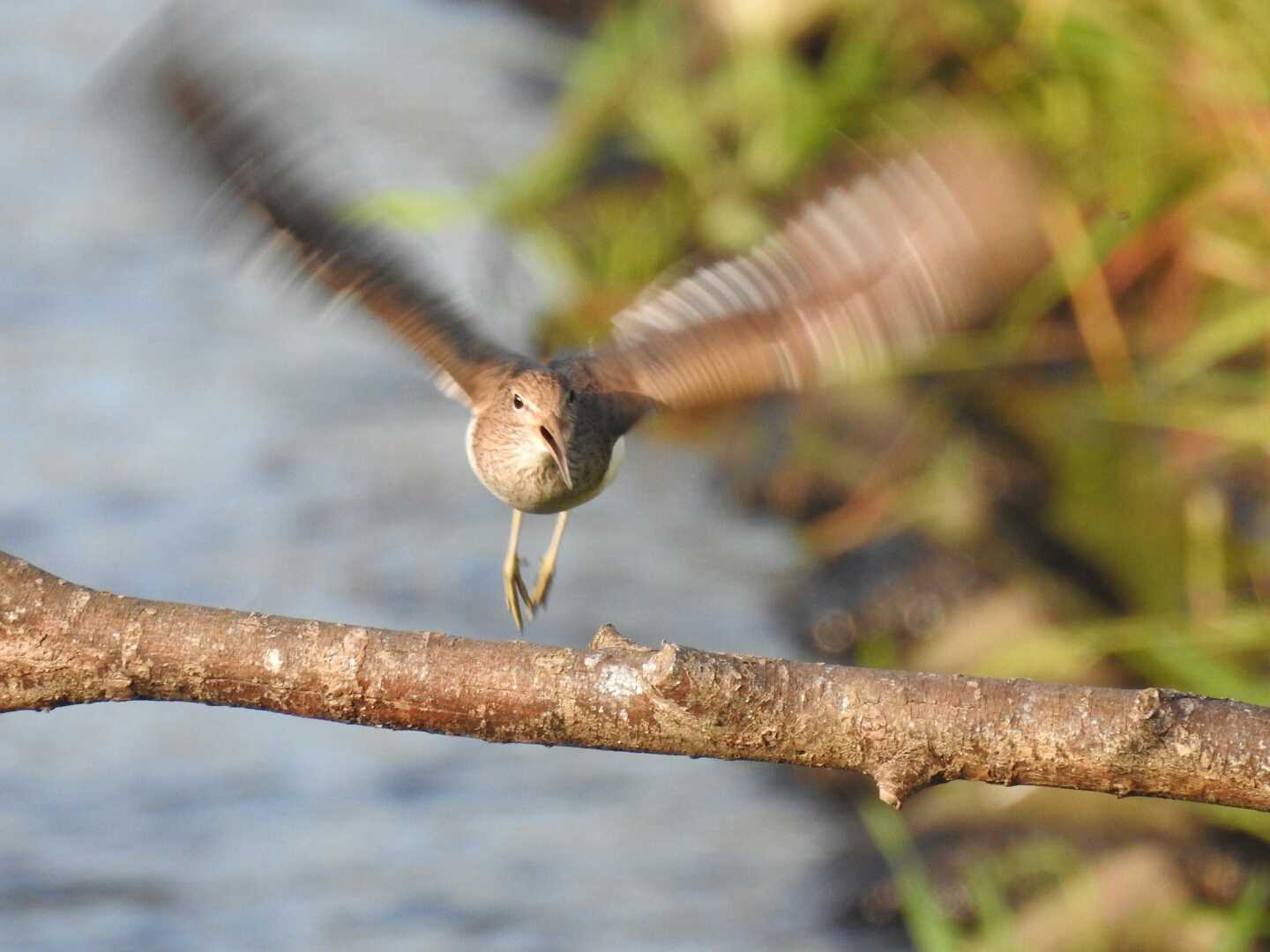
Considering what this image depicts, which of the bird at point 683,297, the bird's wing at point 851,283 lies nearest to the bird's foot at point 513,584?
the bird at point 683,297

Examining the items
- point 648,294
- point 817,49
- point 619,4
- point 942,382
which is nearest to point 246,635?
point 648,294

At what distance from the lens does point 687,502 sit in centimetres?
805

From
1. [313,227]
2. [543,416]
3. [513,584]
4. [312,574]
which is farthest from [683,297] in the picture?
[312,574]

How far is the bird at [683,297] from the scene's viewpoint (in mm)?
2980

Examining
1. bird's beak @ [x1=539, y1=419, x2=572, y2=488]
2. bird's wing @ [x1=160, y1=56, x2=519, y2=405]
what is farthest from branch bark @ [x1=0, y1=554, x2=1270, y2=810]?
bird's wing @ [x1=160, y1=56, x2=519, y2=405]

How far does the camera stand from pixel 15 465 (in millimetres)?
7844

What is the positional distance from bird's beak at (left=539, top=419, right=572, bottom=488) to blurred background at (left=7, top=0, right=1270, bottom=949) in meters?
0.62

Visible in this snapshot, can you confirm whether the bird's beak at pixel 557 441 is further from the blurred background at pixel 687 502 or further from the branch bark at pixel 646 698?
the branch bark at pixel 646 698

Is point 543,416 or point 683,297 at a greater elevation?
point 683,297

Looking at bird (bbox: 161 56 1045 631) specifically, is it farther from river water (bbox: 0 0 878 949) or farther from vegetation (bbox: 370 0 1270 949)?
vegetation (bbox: 370 0 1270 949)

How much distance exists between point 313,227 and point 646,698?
1.45 m

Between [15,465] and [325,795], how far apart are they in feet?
9.14

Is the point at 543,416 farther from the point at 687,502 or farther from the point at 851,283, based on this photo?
the point at 687,502

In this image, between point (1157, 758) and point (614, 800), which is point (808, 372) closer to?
point (1157, 758)
